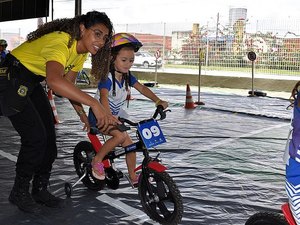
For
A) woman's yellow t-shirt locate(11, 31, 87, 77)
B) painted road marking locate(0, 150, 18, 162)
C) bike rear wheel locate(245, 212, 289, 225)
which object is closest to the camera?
bike rear wheel locate(245, 212, 289, 225)

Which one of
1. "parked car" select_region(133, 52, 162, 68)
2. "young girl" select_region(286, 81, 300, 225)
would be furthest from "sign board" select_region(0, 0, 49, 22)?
"young girl" select_region(286, 81, 300, 225)

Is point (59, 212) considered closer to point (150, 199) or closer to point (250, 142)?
point (150, 199)

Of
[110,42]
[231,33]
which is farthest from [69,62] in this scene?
[231,33]

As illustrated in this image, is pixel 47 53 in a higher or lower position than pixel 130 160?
higher

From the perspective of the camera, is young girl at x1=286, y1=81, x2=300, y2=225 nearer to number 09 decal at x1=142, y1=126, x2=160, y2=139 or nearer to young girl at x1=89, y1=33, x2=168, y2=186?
number 09 decal at x1=142, y1=126, x2=160, y2=139

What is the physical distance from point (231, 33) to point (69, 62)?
16.0 meters

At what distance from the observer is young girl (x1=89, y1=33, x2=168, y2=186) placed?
3.56 meters

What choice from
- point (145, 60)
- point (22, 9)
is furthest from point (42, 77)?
point (22, 9)

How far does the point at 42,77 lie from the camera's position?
3336mm

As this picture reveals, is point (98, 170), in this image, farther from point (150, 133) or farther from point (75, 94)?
point (75, 94)

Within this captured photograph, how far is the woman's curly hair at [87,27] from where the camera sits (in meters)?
3.01

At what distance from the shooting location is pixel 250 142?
252 inches

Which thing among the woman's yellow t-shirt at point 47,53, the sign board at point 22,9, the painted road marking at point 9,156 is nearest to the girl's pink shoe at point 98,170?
the woman's yellow t-shirt at point 47,53

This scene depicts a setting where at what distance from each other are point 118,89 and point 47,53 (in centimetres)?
104
